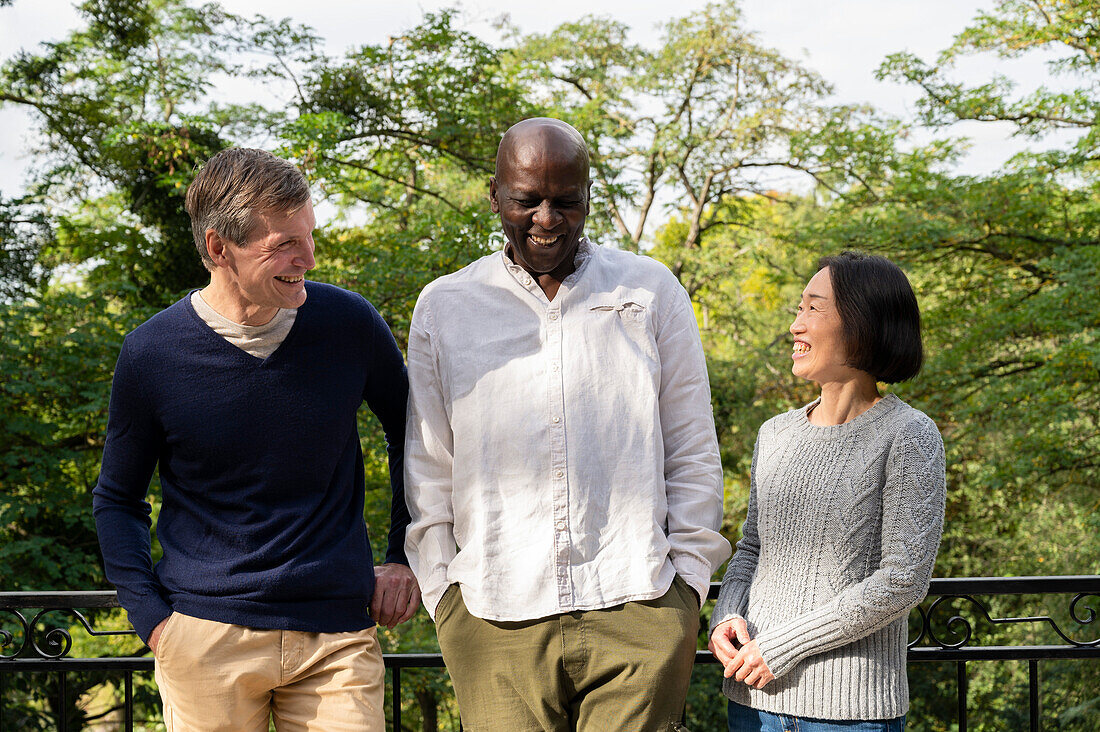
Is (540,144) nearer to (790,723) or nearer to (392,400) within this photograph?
(392,400)

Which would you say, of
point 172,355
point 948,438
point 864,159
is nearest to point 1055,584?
point 172,355

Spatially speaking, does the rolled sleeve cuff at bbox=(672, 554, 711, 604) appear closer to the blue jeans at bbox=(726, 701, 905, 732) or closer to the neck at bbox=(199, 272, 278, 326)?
the blue jeans at bbox=(726, 701, 905, 732)

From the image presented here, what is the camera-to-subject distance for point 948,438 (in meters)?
9.12

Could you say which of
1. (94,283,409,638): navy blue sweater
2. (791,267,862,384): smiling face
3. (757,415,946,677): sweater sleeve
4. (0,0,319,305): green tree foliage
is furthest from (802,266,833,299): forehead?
(0,0,319,305): green tree foliage

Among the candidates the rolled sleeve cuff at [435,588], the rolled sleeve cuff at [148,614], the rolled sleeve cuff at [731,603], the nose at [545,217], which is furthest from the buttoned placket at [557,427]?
the rolled sleeve cuff at [148,614]

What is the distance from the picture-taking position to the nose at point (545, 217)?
172cm

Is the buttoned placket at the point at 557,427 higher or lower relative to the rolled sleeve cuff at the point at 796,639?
higher

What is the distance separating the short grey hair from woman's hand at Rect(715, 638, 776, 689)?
1186 mm

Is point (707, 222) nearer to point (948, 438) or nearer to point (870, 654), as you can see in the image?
point (948, 438)

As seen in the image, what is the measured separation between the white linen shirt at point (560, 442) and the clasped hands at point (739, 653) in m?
0.10

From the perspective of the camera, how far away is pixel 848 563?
1713 millimetres

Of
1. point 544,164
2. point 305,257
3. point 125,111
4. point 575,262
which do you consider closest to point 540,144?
point 544,164

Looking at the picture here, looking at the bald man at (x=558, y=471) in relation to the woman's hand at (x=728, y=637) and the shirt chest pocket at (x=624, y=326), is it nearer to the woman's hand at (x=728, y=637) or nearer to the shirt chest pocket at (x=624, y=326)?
the shirt chest pocket at (x=624, y=326)

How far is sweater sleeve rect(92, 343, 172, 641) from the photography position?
1.78 meters
